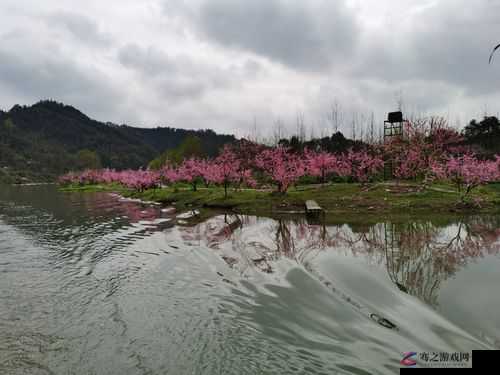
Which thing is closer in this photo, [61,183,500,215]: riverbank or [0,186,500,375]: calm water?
[0,186,500,375]: calm water

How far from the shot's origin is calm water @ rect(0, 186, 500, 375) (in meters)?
6.55

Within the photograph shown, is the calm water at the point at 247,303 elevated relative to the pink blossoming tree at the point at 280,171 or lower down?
lower down

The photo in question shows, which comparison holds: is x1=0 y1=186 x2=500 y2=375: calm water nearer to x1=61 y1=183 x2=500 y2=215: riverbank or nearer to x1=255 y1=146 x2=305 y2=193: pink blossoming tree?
x1=61 y1=183 x2=500 y2=215: riverbank

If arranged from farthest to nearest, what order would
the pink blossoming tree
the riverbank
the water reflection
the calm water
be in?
the pink blossoming tree → the riverbank → the water reflection → the calm water

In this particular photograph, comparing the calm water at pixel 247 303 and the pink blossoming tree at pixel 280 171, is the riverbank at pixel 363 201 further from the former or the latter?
the calm water at pixel 247 303

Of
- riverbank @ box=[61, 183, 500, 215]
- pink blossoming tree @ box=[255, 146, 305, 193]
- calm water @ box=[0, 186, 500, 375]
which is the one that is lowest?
calm water @ box=[0, 186, 500, 375]

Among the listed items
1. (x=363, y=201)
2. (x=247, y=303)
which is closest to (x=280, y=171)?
(x=363, y=201)

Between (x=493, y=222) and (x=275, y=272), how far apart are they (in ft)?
55.5

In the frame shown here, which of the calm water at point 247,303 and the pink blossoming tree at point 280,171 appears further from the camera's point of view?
the pink blossoming tree at point 280,171

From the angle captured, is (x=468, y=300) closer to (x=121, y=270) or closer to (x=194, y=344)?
(x=194, y=344)

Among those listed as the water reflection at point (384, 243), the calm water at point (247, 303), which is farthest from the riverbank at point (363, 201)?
the calm water at point (247, 303)

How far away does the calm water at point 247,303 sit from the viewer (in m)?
6.55

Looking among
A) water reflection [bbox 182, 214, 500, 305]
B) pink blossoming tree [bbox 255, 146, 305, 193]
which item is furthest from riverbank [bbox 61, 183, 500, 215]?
water reflection [bbox 182, 214, 500, 305]

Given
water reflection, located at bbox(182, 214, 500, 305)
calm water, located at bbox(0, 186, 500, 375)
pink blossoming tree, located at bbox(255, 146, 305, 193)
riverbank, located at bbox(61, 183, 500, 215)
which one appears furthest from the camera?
pink blossoming tree, located at bbox(255, 146, 305, 193)
